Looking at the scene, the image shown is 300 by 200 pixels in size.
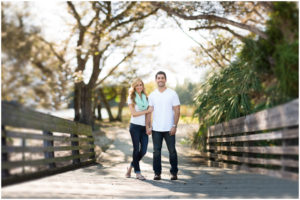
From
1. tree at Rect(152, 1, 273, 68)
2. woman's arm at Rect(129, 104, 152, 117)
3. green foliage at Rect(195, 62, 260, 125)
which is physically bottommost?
woman's arm at Rect(129, 104, 152, 117)

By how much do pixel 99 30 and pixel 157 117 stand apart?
9.18 m

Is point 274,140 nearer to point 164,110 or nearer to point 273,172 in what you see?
point 273,172

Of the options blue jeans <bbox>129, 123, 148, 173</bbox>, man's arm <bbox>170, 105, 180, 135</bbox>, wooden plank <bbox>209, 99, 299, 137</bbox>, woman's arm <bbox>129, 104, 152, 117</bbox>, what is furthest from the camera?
blue jeans <bbox>129, 123, 148, 173</bbox>

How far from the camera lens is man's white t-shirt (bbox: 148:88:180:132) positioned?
18.6 feet

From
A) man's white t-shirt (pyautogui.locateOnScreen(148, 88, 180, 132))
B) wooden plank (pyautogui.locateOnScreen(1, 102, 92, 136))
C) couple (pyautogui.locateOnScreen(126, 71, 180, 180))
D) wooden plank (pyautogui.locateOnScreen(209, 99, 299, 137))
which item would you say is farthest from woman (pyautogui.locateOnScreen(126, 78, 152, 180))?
wooden plank (pyautogui.locateOnScreen(209, 99, 299, 137))

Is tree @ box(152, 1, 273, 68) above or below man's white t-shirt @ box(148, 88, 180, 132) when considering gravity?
above

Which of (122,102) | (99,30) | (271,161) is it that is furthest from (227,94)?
(122,102)

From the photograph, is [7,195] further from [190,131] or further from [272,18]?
[190,131]

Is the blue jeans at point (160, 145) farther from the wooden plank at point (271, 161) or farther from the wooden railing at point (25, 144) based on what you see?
the wooden railing at point (25, 144)

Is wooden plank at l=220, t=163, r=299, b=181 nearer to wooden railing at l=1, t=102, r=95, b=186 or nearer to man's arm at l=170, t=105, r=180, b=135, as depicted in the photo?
man's arm at l=170, t=105, r=180, b=135

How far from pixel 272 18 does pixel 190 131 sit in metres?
7.34

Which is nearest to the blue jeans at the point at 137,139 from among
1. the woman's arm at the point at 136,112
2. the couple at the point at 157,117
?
the couple at the point at 157,117

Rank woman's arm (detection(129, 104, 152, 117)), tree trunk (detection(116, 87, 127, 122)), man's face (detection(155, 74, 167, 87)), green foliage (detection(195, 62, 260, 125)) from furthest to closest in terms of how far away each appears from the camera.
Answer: tree trunk (detection(116, 87, 127, 122)) → green foliage (detection(195, 62, 260, 125)) → woman's arm (detection(129, 104, 152, 117)) → man's face (detection(155, 74, 167, 87))

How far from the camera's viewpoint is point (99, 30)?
1405 cm
